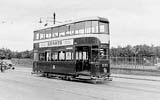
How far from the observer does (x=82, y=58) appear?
1980 centimetres

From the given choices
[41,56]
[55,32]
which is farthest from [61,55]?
[41,56]

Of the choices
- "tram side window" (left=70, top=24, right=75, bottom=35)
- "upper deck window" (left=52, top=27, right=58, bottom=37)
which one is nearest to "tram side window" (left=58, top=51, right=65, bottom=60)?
"upper deck window" (left=52, top=27, right=58, bottom=37)

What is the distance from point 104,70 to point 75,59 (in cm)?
270

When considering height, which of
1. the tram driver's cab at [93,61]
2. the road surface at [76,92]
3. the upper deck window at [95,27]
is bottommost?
the road surface at [76,92]

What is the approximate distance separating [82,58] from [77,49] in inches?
34.5

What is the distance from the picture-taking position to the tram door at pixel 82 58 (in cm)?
1932

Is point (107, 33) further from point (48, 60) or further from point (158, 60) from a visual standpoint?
point (158, 60)

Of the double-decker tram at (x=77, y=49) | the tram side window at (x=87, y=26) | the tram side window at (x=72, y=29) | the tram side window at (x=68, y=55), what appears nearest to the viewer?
the double-decker tram at (x=77, y=49)

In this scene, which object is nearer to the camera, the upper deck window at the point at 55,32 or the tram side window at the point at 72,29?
the tram side window at the point at 72,29

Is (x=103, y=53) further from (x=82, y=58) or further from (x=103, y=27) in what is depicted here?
(x=82, y=58)

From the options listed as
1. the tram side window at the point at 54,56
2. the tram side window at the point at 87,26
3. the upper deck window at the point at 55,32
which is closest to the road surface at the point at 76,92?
the tram side window at the point at 87,26

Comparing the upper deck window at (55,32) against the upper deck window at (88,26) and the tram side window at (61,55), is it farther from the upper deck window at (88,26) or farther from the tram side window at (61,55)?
the upper deck window at (88,26)

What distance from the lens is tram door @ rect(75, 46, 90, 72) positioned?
19320 millimetres

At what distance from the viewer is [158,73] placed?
2564 cm
